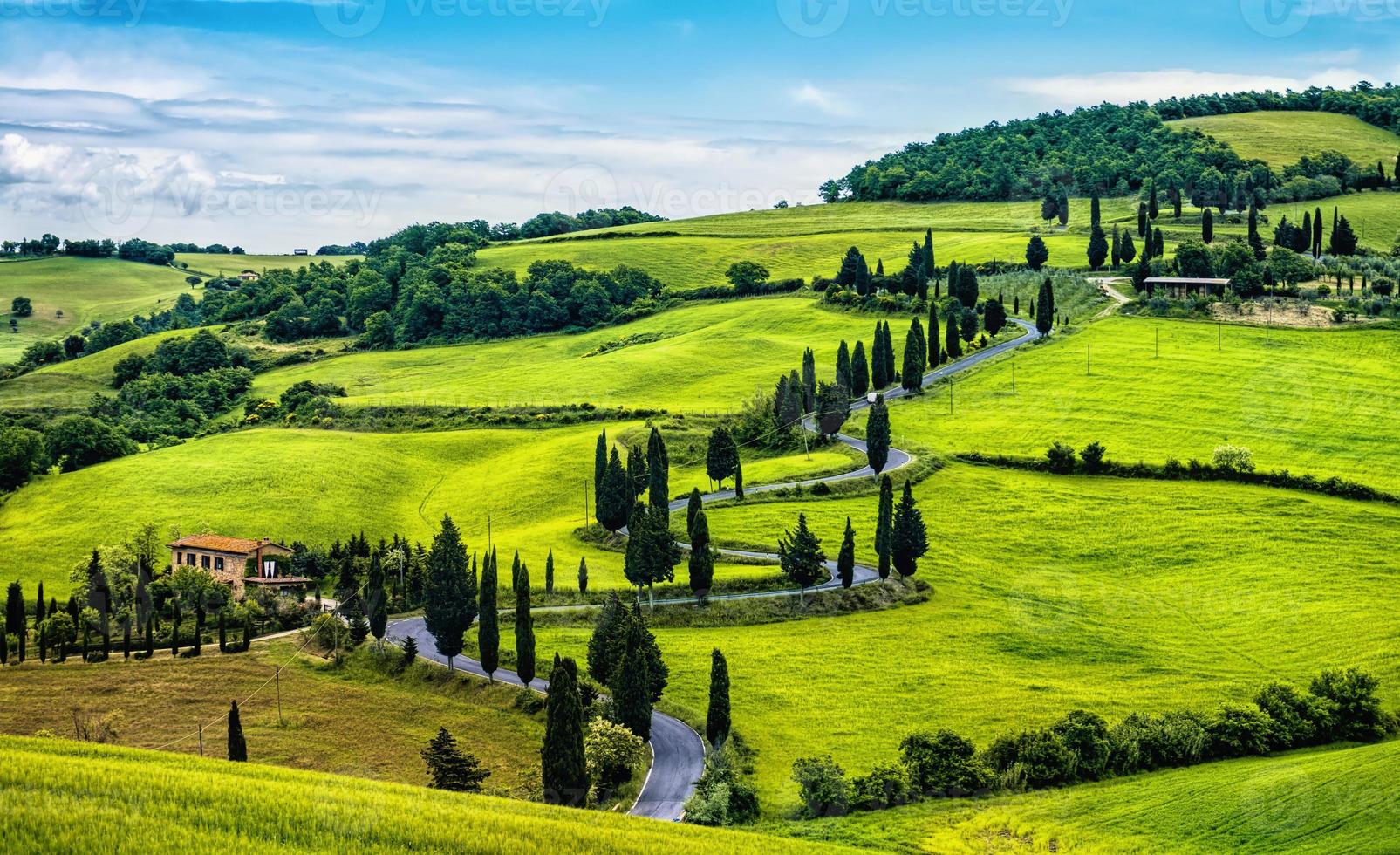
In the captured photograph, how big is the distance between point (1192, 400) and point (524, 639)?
7865 cm

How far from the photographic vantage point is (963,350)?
6127 inches

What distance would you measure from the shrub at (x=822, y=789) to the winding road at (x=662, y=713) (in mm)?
5706

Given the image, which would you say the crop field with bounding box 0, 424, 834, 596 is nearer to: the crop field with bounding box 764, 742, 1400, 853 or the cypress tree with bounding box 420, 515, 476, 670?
the cypress tree with bounding box 420, 515, 476, 670

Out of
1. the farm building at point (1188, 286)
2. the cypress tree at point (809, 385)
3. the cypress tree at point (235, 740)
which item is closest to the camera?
the cypress tree at point (235, 740)

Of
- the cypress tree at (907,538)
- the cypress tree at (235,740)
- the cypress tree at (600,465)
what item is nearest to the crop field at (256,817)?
the cypress tree at (235,740)

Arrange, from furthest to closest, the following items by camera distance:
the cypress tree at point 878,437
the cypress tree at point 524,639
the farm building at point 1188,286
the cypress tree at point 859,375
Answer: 1. the farm building at point 1188,286
2. the cypress tree at point 859,375
3. the cypress tree at point 878,437
4. the cypress tree at point 524,639

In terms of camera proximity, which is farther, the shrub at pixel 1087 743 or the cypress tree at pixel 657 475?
→ the cypress tree at pixel 657 475

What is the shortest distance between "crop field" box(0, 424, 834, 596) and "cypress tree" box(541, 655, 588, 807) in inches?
1626

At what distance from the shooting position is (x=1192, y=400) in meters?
131

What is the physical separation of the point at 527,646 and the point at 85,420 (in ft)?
281

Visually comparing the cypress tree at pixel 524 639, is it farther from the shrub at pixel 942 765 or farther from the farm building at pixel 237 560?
the farm building at pixel 237 560

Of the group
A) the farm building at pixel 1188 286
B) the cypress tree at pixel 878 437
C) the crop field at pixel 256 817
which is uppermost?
the farm building at pixel 1188 286

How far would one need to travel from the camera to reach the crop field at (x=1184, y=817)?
55.6 metres

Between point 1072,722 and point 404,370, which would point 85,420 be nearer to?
point 404,370
